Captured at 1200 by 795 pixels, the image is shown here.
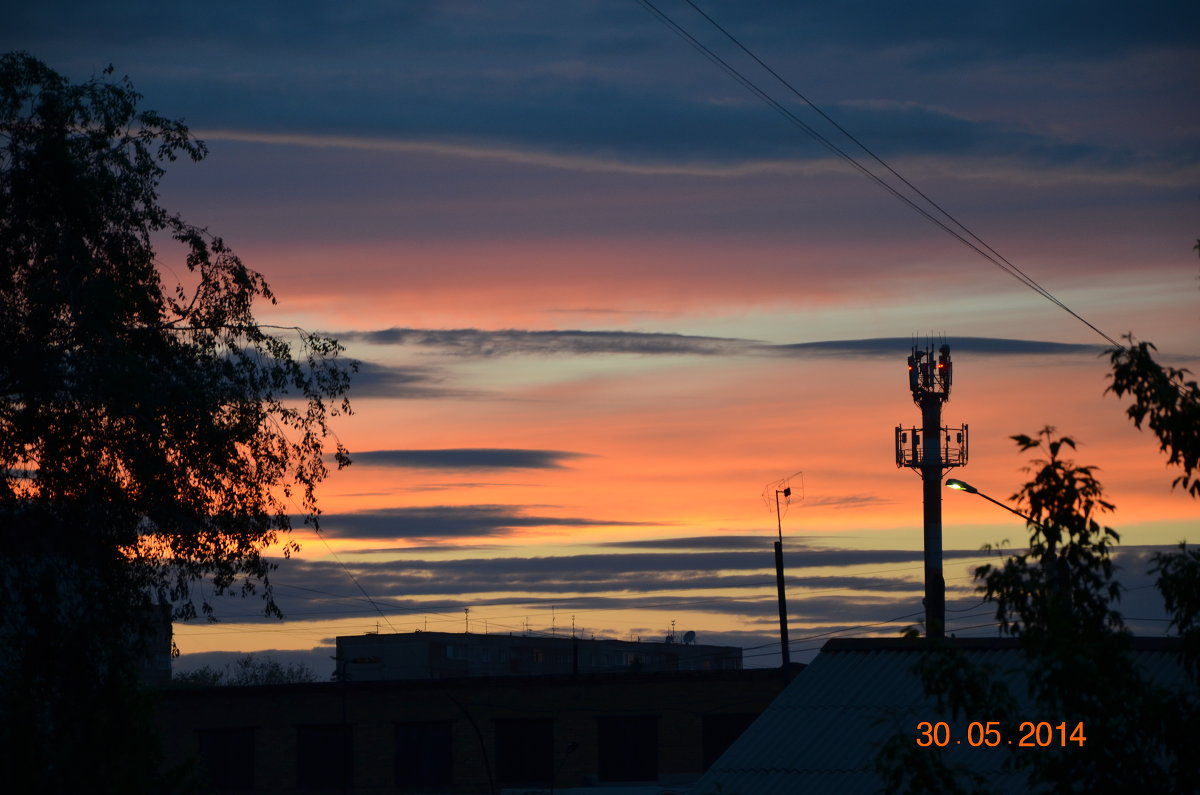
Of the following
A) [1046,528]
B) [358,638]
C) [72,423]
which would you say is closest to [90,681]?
[72,423]

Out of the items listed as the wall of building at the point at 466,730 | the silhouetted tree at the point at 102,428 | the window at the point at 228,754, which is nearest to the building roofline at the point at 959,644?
the silhouetted tree at the point at 102,428

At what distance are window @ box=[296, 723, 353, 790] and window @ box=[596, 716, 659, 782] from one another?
10.1m

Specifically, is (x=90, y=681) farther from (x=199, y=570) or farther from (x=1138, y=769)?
(x=1138, y=769)

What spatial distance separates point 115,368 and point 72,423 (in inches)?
38.3

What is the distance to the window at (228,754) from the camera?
2122 inches

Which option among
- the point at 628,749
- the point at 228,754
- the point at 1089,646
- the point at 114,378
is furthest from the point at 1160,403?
the point at 228,754

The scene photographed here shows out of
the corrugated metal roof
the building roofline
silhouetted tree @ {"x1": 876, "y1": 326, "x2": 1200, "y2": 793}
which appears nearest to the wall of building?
the building roofline

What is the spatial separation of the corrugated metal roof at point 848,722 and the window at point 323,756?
106 feet

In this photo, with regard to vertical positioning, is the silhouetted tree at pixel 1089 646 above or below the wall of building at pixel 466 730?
above

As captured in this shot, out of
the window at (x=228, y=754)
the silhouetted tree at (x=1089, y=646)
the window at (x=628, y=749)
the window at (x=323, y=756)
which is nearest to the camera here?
the silhouetted tree at (x=1089, y=646)

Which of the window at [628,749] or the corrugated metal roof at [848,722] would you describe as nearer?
the corrugated metal roof at [848,722]

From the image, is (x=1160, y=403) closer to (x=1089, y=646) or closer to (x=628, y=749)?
(x=1089, y=646)

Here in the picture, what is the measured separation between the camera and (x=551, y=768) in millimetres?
51344

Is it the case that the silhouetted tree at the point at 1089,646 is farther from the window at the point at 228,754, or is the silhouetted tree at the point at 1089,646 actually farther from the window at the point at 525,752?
the window at the point at 228,754
